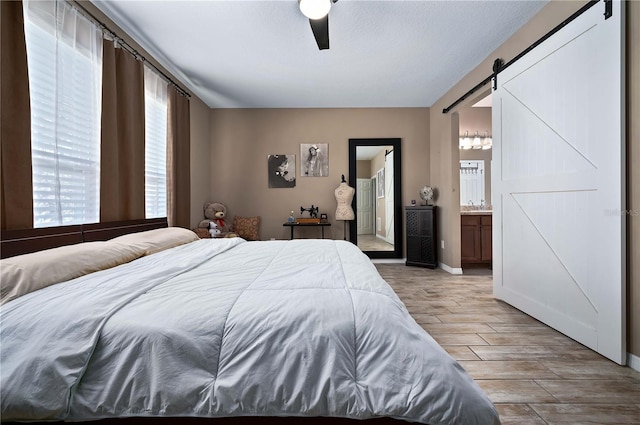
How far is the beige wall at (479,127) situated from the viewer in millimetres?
5281

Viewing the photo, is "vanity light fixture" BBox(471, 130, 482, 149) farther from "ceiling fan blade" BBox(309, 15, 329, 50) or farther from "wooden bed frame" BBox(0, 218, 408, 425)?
"wooden bed frame" BBox(0, 218, 408, 425)

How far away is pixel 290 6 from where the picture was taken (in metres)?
2.48

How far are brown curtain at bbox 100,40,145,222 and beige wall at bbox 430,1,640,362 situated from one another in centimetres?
375

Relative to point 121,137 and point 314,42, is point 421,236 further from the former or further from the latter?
point 121,137

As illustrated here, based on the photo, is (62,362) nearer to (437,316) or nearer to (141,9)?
(437,316)

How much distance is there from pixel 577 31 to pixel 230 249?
10.1ft

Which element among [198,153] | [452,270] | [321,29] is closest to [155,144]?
[198,153]

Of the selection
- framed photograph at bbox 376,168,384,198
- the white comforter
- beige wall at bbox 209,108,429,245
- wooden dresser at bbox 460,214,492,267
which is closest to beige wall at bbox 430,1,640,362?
wooden dresser at bbox 460,214,492,267

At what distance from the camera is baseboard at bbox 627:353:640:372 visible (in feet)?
5.77

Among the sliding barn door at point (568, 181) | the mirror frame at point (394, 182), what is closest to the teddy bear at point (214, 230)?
the mirror frame at point (394, 182)

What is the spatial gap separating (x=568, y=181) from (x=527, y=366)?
138cm

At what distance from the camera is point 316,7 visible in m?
2.11

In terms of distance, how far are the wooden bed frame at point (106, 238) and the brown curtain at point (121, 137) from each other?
4.5 inches

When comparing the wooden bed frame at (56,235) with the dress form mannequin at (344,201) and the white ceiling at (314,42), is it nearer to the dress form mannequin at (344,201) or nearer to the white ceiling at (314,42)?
the white ceiling at (314,42)
